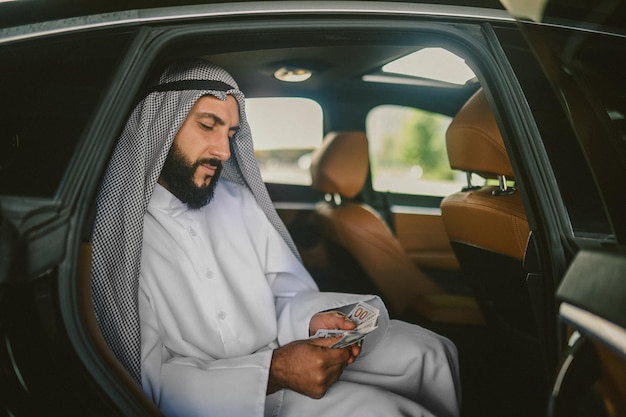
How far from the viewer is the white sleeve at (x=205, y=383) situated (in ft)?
5.52

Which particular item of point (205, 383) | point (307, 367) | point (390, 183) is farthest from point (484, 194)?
point (390, 183)

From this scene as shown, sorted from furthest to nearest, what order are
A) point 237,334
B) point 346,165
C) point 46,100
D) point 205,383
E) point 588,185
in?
point 346,165 → point 237,334 → point 205,383 → point 588,185 → point 46,100

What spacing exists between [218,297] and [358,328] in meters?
0.55

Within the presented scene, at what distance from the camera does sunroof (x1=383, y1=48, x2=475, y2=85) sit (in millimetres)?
2840

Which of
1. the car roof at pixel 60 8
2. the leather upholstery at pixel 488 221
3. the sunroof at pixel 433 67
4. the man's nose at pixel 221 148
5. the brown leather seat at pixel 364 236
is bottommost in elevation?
the brown leather seat at pixel 364 236

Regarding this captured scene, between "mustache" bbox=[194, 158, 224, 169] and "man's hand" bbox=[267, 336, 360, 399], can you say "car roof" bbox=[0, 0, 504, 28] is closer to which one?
"mustache" bbox=[194, 158, 224, 169]

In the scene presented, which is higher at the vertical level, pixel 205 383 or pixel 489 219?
pixel 489 219

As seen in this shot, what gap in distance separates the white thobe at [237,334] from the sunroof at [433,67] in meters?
1.28

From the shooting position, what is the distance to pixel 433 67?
3.19m

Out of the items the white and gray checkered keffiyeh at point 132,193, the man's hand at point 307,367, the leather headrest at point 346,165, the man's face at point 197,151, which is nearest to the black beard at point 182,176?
the man's face at point 197,151

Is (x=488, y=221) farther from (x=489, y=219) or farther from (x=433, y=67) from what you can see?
(x=433, y=67)

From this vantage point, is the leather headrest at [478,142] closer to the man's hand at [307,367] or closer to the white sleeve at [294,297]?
the white sleeve at [294,297]

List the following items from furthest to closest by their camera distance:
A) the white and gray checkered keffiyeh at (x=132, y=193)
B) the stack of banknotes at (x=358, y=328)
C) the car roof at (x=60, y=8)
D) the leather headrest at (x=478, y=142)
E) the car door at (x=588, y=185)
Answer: the leather headrest at (x=478, y=142) < the stack of banknotes at (x=358, y=328) < the white and gray checkered keffiyeh at (x=132, y=193) < the car roof at (x=60, y=8) < the car door at (x=588, y=185)

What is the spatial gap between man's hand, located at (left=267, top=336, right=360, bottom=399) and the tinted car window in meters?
0.91
